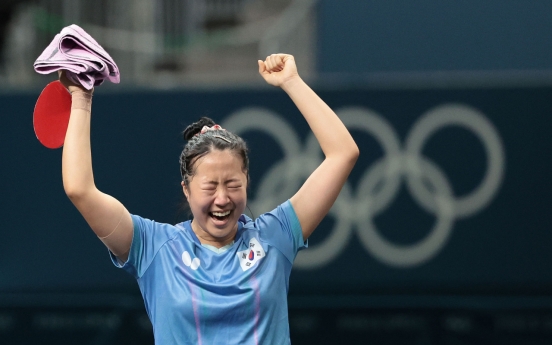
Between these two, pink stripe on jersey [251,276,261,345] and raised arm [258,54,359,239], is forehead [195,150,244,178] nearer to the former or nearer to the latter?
raised arm [258,54,359,239]

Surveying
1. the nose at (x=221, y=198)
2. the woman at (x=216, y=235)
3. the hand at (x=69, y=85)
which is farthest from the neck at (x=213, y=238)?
the hand at (x=69, y=85)

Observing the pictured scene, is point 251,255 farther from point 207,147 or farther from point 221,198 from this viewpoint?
point 207,147

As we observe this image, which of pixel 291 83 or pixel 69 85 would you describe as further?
pixel 291 83

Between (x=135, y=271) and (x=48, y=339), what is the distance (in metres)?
3.12

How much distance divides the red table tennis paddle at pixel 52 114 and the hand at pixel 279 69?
23.7 inches

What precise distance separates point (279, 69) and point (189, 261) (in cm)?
66

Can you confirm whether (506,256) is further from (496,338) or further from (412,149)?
(412,149)

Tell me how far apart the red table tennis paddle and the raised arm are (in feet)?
2.10

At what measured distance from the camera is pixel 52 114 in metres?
2.48

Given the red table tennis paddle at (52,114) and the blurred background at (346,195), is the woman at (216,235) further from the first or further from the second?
the blurred background at (346,195)

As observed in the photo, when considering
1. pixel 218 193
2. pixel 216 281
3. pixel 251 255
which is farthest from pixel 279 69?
pixel 216 281

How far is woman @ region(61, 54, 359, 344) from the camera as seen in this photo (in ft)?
7.66

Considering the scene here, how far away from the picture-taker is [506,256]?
17.9 ft

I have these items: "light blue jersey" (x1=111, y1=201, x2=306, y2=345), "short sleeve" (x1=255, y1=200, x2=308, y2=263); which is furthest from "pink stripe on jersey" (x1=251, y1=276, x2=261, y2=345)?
"short sleeve" (x1=255, y1=200, x2=308, y2=263)
